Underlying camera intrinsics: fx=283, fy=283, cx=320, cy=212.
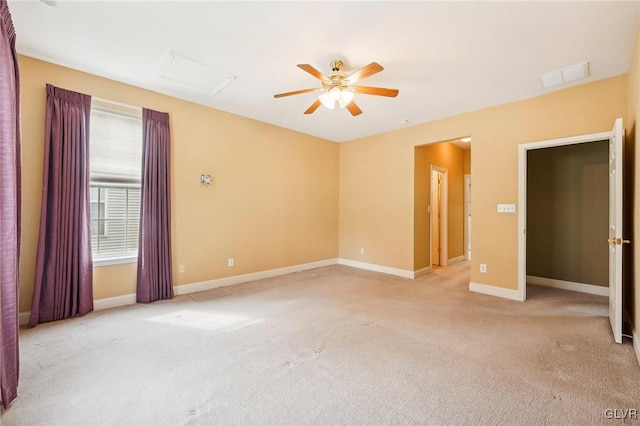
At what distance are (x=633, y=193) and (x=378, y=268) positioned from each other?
3666 millimetres

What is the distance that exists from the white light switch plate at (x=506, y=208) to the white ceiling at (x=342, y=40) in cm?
147

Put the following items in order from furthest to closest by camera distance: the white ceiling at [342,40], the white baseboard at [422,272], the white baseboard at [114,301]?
the white baseboard at [422,272] < the white baseboard at [114,301] < the white ceiling at [342,40]

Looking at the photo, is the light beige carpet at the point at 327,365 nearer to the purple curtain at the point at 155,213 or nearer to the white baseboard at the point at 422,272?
the purple curtain at the point at 155,213

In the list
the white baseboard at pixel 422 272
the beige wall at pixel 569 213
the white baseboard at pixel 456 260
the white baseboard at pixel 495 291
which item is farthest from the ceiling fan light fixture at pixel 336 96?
the white baseboard at pixel 456 260

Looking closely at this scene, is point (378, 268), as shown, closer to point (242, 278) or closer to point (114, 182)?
point (242, 278)

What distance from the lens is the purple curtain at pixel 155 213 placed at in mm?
3568

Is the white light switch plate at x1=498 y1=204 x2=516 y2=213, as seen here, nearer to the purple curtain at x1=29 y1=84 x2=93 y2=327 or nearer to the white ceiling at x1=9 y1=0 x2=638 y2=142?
the white ceiling at x1=9 y1=0 x2=638 y2=142

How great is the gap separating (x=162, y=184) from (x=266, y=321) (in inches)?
88.4

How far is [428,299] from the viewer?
12.6 ft

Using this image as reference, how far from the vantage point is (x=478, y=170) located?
423 cm

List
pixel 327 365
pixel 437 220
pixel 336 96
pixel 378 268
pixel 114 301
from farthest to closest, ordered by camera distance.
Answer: pixel 437 220 → pixel 378 268 → pixel 114 301 → pixel 336 96 → pixel 327 365

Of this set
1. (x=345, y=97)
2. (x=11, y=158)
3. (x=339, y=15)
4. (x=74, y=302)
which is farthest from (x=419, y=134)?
(x=74, y=302)

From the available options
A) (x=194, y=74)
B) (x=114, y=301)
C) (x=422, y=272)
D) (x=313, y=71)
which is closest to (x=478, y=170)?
(x=422, y=272)

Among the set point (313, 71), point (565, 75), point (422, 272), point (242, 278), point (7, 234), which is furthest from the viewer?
point (422, 272)
